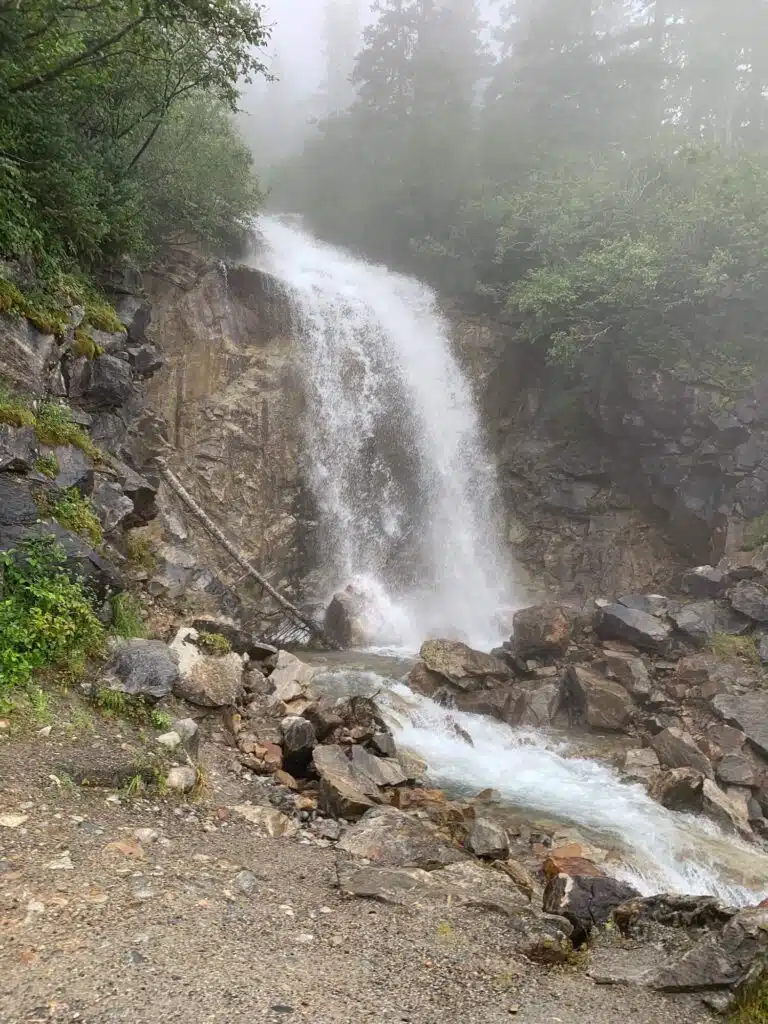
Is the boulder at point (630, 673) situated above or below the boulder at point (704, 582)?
below

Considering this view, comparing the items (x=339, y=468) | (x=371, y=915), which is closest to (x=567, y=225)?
(x=339, y=468)

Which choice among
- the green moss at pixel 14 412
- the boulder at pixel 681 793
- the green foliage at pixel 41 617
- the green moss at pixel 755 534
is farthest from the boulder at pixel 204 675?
the green moss at pixel 755 534

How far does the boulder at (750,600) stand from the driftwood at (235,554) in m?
10.0

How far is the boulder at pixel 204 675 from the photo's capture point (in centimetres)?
757

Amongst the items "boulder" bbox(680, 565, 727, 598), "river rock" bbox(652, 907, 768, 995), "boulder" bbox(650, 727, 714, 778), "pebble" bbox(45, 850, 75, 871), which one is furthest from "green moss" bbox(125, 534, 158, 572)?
"boulder" bbox(680, 565, 727, 598)

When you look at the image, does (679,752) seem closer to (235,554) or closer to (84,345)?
(235,554)

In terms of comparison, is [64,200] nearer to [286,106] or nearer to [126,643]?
[126,643]

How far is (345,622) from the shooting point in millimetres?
16062

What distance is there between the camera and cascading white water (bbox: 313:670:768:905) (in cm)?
743

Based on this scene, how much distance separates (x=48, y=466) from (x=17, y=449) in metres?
0.60

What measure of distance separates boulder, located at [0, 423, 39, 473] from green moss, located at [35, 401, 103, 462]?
0.92 feet

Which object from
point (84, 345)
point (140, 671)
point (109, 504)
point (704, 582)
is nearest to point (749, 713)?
point (704, 582)

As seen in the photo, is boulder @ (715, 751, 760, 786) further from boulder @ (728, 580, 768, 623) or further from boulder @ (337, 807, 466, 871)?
boulder @ (337, 807, 466, 871)

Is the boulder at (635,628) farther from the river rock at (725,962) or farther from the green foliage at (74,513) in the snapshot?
the green foliage at (74,513)
